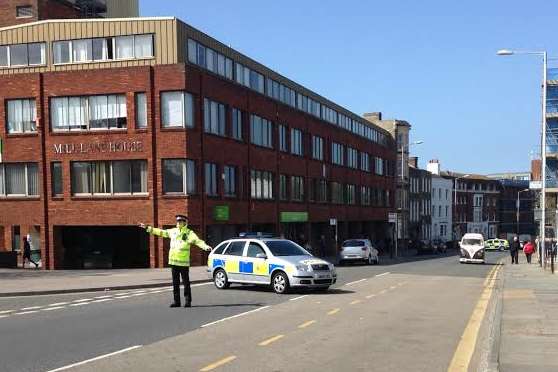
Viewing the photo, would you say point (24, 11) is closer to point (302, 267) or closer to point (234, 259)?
point (234, 259)

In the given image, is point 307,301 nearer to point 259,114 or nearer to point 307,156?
point 259,114

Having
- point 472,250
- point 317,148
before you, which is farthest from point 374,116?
point 472,250

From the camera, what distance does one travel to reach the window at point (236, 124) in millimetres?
38562

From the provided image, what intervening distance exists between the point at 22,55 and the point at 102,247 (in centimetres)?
1131

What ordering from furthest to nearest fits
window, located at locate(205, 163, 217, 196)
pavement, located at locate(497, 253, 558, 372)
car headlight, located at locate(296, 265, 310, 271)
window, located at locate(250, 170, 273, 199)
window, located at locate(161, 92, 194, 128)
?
window, located at locate(250, 170, 273, 199) < window, located at locate(205, 163, 217, 196) < window, located at locate(161, 92, 194, 128) < car headlight, located at locate(296, 265, 310, 271) < pavement, located at locate(497, 253, 558, 372)

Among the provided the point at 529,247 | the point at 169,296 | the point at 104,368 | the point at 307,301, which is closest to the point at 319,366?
the point at 104,368

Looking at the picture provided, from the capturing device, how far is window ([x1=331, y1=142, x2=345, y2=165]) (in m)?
59.0

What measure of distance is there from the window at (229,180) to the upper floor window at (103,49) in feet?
25.7

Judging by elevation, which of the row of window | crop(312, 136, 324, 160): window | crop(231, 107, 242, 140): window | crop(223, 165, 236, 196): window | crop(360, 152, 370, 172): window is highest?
the row of window

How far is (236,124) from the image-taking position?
39062mm

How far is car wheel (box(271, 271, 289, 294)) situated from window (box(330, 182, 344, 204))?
40.3 metres

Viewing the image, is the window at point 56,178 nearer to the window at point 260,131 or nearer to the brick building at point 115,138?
the brick building at point 115,138

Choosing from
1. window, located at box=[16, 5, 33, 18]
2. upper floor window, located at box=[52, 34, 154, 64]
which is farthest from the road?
window, located at box=[16, 5, 33, 18]

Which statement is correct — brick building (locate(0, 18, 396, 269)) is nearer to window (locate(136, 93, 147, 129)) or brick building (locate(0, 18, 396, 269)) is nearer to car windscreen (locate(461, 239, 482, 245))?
window (locate(136, 93, 147, 129))
